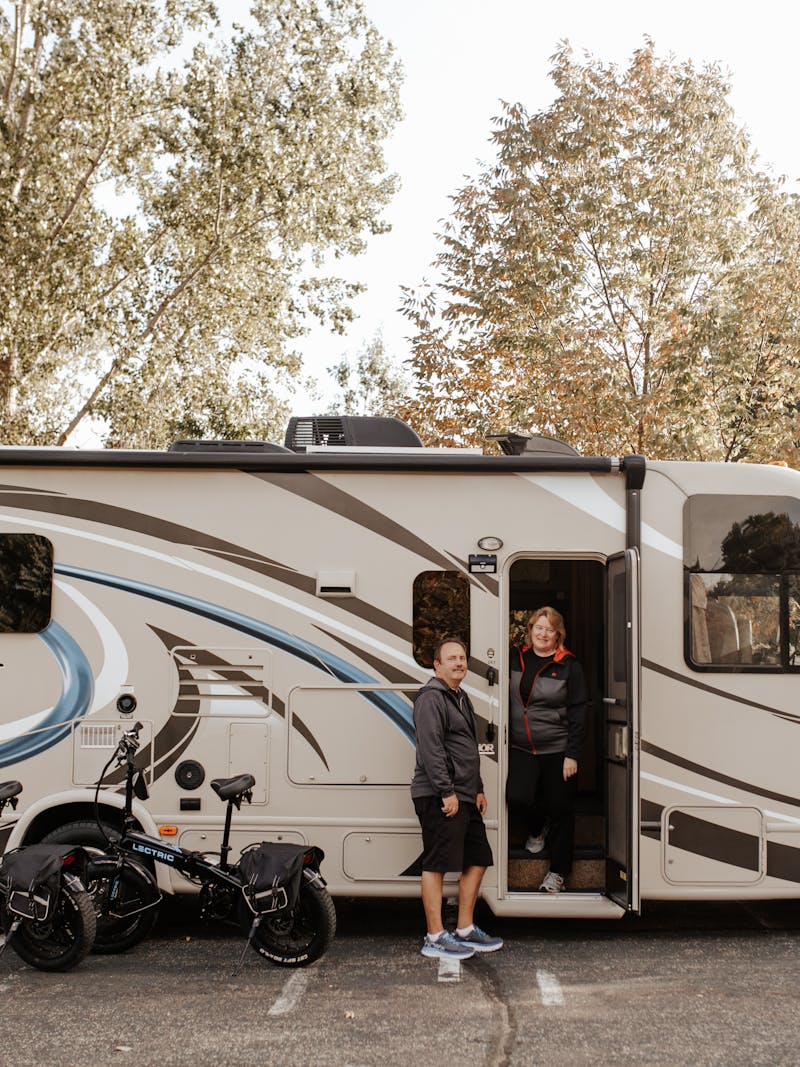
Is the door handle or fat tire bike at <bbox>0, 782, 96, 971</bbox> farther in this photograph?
the door handle

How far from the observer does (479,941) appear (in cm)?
603

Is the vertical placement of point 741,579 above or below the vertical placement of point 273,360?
below

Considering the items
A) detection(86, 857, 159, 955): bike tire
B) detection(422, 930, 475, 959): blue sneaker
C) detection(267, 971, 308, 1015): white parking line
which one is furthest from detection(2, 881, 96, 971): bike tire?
detection(422, 930, 475, 959): blue sneaker

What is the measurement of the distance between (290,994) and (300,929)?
1.47 feet

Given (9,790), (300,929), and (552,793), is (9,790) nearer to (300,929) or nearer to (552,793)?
(300,929)

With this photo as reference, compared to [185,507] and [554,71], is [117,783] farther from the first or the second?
[554,71]

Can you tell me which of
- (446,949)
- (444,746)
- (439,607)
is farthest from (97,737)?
(446,949)

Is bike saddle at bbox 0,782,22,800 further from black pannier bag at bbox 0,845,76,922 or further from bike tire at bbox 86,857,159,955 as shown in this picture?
bike tire at bbox 86,857,159,955

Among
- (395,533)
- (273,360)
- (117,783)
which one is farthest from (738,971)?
(273,360)

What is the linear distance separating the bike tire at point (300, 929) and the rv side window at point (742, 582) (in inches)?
96.0

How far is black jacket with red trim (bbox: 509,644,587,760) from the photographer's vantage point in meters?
6.39

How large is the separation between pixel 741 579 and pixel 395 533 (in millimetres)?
1997

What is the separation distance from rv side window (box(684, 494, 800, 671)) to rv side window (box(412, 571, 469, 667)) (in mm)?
1284

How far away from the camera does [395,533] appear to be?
249 inches
